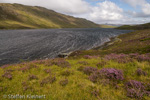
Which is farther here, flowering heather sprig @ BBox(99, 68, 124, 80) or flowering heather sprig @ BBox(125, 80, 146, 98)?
flowering heather sprig @ BBox(99, 68, 124, 80)

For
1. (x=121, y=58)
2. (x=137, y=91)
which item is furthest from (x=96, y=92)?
(x=121, y=58)

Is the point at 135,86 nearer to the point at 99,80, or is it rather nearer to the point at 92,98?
the point at 99,80

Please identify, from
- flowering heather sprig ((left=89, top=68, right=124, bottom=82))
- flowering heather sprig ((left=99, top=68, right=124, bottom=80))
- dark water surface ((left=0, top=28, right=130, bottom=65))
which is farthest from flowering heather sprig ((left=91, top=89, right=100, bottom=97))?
dark water surface ((left=0, top=28, right=130, bottom=65))

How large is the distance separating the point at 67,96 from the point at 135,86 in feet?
13.8

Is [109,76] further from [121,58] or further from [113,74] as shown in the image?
[121,58]

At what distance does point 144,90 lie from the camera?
4758 millimetres

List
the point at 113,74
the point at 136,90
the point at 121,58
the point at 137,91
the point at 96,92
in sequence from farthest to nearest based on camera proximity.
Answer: the point at 121,58 → the point at 113,74 → the point at 96,92 → the point at 136,90 → the point at 137,91

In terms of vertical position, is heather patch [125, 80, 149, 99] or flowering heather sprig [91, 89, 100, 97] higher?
heather patch [125, 80, 149, 99]

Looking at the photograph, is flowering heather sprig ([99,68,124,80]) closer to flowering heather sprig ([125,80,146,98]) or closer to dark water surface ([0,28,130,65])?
flowering heather sprig ([125,80,146,98])

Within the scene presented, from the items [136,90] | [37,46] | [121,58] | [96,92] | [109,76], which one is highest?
[121,58]

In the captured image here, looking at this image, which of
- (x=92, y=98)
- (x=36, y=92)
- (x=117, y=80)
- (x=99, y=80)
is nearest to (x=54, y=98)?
(x=36, y=92)

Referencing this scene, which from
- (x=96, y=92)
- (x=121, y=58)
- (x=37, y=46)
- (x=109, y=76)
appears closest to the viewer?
(x=96, y=92)

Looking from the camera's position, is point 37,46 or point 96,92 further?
point 37,46

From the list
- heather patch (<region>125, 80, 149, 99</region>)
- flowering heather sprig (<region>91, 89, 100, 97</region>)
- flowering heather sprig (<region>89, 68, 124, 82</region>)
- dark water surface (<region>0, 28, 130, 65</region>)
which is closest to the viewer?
heather patch (<region>125, 80, 149, 99</region>)
